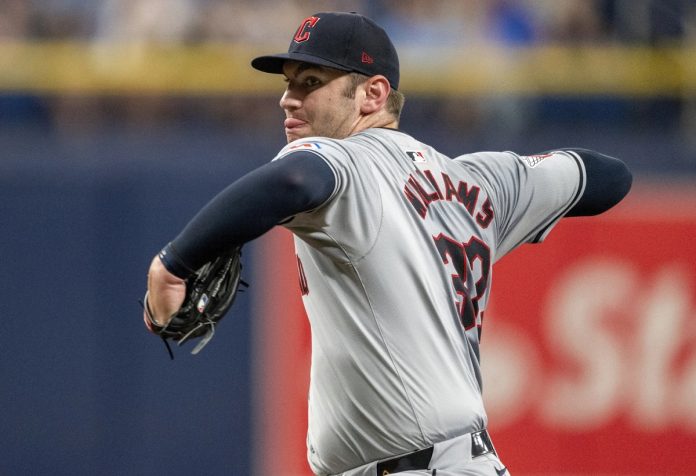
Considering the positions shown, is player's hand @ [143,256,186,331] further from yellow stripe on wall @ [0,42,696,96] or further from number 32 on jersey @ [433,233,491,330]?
yellow stripe on wall @ [0,42,696,96]

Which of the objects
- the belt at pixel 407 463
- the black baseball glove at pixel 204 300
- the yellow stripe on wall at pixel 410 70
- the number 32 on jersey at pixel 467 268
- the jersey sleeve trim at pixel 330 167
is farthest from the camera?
the yellow stripe on wall at pixel 410 70

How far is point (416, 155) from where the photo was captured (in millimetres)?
3529

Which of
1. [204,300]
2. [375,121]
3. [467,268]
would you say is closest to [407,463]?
[467,268]

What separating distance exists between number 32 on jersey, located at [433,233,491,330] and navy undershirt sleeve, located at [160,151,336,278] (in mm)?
560

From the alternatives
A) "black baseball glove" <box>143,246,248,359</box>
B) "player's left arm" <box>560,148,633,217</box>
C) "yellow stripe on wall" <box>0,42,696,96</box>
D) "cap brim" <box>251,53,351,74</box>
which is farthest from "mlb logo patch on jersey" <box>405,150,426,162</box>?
"yellow stripe on wall" <box>0,42,696,96</box>

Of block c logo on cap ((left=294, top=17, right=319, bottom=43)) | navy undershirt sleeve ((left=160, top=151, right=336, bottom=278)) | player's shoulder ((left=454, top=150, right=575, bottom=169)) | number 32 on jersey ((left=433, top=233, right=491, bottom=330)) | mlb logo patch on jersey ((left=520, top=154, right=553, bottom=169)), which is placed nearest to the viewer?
navy undershirt sleeve ((left=160, top=151, right=336, bottom=278))

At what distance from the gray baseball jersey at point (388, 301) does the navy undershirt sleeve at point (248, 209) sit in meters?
0.15

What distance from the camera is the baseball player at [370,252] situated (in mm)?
3047

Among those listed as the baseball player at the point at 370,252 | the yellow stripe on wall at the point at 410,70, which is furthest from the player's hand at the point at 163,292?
the yellow stripe on wall at the point at 410,70

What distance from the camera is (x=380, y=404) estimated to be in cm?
336

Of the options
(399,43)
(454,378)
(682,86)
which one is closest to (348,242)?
(454,378)

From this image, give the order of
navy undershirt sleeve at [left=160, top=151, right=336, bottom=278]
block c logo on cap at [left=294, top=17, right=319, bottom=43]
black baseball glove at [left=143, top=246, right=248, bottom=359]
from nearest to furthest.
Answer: navy undershirt sleeve at [left=160, top=151, right=336, bottom=278] < black baseball glove at [left=143, top=246, right=248, bottom=359] < block c logo on cap at [left=294, top=17, right=319, bottom=43]

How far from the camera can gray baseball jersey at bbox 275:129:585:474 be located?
326 cm

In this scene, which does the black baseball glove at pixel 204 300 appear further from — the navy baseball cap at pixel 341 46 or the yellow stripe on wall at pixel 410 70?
the yellow stripe on wall at pixel 410 70
